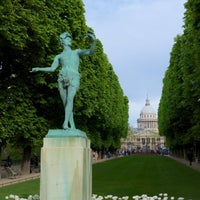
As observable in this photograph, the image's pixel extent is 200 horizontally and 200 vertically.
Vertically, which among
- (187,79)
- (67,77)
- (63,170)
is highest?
(187,79)

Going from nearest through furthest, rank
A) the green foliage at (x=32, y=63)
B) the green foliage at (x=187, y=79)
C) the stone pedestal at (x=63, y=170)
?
the stone pedestal at (x=63, y=170) < the green foliage at (x=32, y=63) < the green foliage at (x=187, y=79)

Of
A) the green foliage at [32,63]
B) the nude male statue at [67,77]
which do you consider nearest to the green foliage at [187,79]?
the green foliage at [32,63]

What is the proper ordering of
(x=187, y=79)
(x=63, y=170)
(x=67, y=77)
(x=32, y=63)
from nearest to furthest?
1. (x=63, y=170)
2. (x=67, y=77)
3. (x=32, y=63)
4. (x=187, y=79)

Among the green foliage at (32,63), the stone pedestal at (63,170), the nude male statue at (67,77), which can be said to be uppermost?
the green foliage at (32,63)

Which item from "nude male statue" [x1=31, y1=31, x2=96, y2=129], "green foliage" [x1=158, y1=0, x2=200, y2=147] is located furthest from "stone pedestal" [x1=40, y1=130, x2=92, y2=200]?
"green foliage" [x1=158, y1=0, x2=200, y2=147]

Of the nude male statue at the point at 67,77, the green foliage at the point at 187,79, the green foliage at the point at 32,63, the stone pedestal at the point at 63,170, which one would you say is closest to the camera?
the stone pedestal at the point at 63,170

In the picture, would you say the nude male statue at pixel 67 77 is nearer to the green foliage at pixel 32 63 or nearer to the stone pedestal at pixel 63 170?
the stone pedestal at pixel 63 170

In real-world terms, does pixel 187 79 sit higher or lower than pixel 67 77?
higher

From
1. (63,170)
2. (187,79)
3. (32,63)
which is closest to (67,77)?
(63,170)

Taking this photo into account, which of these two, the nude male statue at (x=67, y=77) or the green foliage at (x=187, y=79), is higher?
the green foliage at (x=187, y=79)

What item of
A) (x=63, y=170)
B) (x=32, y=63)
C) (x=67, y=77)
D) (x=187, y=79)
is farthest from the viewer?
(x=187, y=79)

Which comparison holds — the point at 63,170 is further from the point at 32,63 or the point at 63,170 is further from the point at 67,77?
the point at 32,63

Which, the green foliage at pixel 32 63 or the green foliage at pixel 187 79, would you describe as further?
the green foliage at pixel 187 79

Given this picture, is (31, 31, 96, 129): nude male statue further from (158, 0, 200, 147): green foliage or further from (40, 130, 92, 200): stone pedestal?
(158, 0, 200, 147): green foliage
